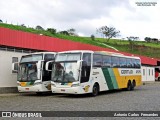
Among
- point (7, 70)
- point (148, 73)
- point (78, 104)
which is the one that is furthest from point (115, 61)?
point (148, 73)

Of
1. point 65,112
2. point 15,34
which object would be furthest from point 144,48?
point 65,112

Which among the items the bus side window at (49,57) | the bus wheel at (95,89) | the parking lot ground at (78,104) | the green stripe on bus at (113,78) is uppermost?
the bus side window at (49,57)

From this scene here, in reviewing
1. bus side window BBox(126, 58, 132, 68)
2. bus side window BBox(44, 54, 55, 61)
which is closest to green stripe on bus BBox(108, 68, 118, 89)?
bus side window BBox(126, 58, 132, 68)

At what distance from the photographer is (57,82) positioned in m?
21.8

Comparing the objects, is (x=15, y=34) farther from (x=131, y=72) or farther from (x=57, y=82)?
(x=131, y=72)

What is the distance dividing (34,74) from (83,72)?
3568mm

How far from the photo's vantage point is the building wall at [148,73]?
198 feet

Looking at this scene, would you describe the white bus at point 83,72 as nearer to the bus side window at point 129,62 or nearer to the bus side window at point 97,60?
the bus side window at point 97,60

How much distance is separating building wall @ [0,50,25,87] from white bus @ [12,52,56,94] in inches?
68.5

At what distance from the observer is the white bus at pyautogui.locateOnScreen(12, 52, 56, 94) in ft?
75.7

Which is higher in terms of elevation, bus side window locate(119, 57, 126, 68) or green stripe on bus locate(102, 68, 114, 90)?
bus side window locate(119, 57, 126, 68)

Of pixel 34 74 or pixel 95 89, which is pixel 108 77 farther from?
pixel 34 74

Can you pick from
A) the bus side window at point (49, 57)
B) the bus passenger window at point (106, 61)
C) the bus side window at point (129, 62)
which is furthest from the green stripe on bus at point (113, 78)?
the bus side window at point (49, 57)

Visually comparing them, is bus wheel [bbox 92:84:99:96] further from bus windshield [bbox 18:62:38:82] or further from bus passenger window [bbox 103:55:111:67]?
bus windshield [bbox 18:62:38:82]
